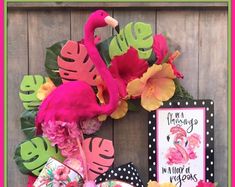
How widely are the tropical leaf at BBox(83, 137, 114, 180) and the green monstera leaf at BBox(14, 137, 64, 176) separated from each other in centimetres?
10

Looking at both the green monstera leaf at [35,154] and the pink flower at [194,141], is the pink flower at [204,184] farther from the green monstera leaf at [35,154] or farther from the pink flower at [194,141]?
the green monstera leaf at [35,154]

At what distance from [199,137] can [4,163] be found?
0.60 metres

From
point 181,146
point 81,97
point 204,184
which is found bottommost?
point 204,184

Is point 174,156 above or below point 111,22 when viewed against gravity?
below

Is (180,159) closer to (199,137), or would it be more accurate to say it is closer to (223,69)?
(199,137)

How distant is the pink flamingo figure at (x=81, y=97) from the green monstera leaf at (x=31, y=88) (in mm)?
74

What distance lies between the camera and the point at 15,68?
1.23m

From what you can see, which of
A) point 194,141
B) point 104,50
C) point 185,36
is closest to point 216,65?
point 185,36

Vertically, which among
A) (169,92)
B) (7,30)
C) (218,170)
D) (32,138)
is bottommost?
(218,170)

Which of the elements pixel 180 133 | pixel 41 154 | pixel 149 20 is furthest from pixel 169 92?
pixel 41 154

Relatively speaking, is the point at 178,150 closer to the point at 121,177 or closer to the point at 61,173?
the point at 121,177

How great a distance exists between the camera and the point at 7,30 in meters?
1.22

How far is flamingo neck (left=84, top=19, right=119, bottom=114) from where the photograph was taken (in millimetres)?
1118

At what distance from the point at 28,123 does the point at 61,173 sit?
7.4 inches
